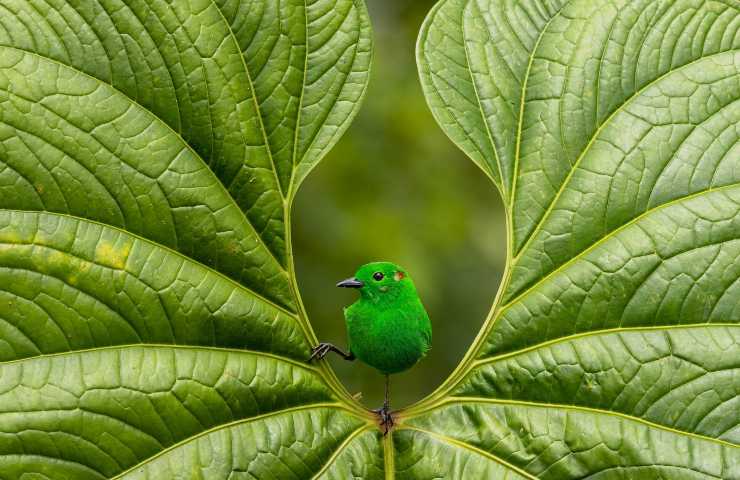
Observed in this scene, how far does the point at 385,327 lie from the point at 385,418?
8.2 inches

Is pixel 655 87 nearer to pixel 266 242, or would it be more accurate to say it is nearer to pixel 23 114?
pixel 266 242

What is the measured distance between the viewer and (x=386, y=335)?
1.71 metres

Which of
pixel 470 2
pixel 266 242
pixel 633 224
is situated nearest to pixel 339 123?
pixel 266 242

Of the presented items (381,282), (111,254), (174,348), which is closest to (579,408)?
(381,282)

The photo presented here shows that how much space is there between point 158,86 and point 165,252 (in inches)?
13.9

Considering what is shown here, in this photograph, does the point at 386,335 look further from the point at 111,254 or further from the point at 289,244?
the point at 111,254

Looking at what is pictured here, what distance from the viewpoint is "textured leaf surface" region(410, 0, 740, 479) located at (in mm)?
1698

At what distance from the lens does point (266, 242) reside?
172 cm

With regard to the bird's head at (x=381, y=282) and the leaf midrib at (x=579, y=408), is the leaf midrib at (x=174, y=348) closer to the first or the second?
the bird's head at (x=381, y=282)

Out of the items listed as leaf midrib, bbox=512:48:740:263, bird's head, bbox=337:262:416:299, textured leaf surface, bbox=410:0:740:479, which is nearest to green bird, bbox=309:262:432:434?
bird's head, bbox=337:262:416:299

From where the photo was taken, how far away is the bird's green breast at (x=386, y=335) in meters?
1.70

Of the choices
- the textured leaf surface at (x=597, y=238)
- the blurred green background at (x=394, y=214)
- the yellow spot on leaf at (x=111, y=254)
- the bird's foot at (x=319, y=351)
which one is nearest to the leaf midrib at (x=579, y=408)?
the textured leaf surface at (x=597, y=238)

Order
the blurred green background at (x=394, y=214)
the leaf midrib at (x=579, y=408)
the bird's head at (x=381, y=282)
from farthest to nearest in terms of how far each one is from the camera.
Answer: the blurred green background at (x=394, y=214) → the bird's head at (x=381, y=282) → the leaf midrib at (x=579, y=408)

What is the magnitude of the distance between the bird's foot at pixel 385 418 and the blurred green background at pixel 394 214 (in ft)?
5.83
